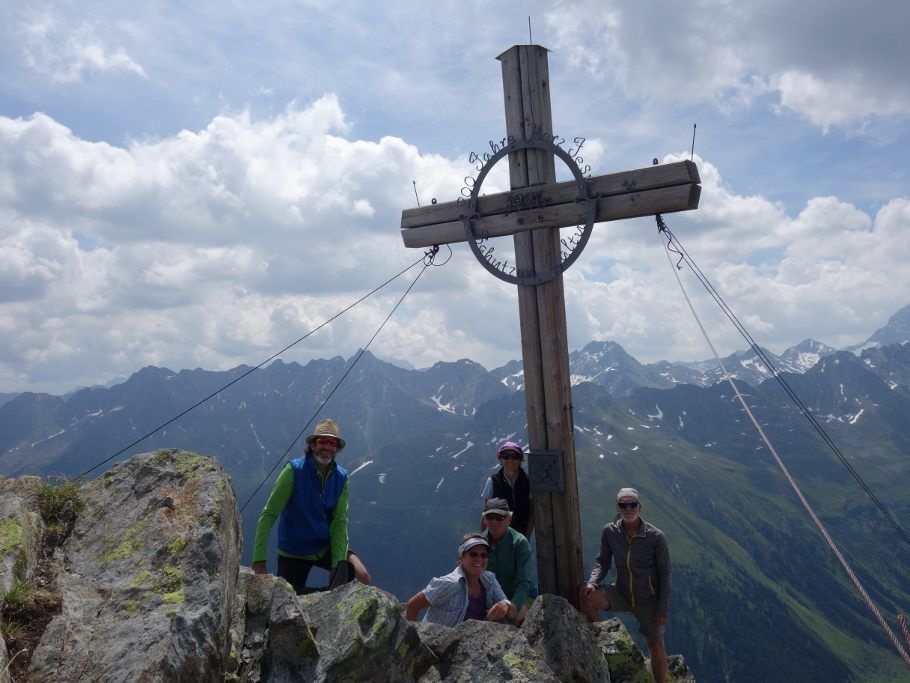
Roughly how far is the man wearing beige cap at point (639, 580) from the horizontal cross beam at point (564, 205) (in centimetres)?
414

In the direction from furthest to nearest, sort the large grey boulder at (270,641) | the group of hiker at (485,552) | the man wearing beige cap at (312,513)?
the man wearing beige cap at (312,513)
the group of hiker at (485,552)
the large grey boulder at (270,641)

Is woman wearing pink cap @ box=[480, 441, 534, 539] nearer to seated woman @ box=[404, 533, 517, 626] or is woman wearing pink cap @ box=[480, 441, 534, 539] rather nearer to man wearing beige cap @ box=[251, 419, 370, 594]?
seated woman @ box=[404, 533, 517, 626]

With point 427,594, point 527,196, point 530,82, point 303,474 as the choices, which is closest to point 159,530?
point 303,474

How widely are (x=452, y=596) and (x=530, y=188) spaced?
19.5 feet

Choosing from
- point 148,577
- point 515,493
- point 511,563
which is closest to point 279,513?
point 148,577

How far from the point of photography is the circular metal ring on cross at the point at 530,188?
8945 millimetres

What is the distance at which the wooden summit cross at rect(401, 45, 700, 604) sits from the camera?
910cm

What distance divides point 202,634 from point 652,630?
6818 mm

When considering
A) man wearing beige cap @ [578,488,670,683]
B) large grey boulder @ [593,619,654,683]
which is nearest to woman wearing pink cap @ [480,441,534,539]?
man wearing beige cap @ [578,488,670,683]

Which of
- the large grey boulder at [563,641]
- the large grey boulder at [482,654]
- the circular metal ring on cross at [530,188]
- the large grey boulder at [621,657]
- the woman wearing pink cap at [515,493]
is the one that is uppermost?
the circular metal ring on cross at [530,188]

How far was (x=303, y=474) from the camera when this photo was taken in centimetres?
838

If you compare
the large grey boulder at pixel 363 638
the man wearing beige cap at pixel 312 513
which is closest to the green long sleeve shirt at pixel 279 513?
the man wearing beige cap at pixel 312 513

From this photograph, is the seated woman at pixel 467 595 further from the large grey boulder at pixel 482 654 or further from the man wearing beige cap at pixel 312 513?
the large grey boulder at pixel 482 654

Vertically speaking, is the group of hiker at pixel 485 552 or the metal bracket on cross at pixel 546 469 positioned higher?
the metal bracket on cross at pixel 546 469
